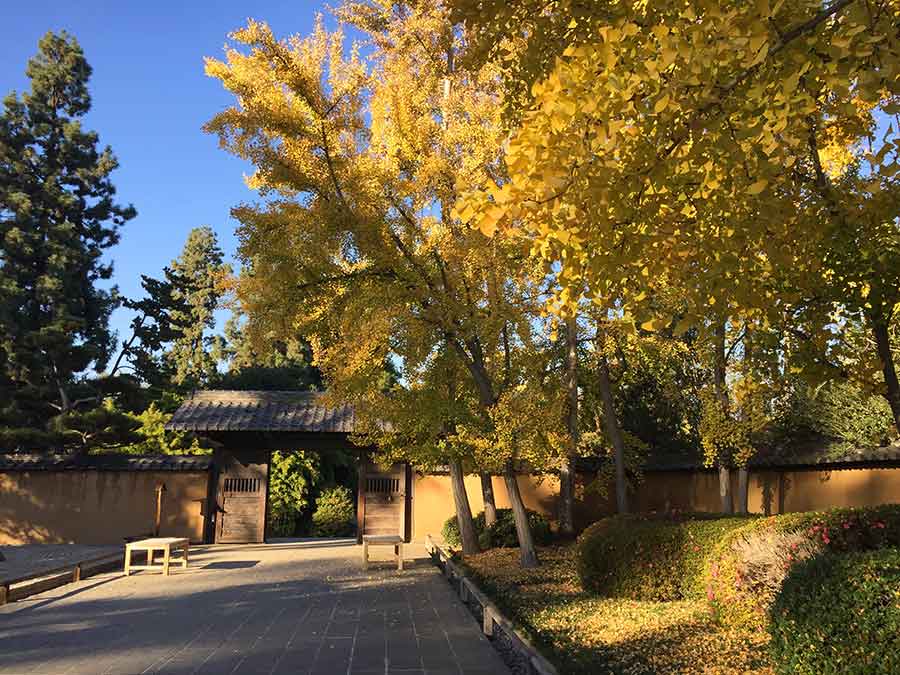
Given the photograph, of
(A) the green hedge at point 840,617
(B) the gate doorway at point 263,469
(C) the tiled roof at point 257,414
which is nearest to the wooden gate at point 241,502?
(B) the gate doorway at point 263,469

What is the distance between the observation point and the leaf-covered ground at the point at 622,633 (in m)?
5.56

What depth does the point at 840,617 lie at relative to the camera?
3994mm

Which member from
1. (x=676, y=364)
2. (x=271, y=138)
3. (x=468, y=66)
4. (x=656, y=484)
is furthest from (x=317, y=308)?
(x=656, y=484)

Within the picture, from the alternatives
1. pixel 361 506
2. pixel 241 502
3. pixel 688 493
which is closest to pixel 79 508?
pixel 241 502

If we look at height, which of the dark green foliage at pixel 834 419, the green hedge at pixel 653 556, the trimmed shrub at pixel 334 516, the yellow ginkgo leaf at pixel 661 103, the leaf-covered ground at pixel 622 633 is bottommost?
the trimmed shrub at pixel 334 516

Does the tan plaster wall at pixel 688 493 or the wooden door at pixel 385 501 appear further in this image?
the wooden door at pixel 385 501

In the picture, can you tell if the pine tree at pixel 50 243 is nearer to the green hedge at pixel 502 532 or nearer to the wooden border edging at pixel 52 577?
the wooden border edging at pixel 52 577

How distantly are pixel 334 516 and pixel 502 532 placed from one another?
9.77 meters

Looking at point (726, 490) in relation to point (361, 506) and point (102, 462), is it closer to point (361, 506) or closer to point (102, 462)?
point (361, 506)

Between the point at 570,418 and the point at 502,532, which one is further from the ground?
the point at 570,418

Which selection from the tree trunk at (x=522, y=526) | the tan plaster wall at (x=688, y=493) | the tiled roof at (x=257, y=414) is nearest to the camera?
the tree trunk at (x=522, y=526)

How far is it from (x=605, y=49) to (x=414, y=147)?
25.3ft

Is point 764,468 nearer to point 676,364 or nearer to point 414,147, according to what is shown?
point 676,364

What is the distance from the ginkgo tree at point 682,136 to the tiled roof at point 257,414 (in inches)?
625
